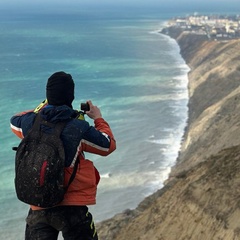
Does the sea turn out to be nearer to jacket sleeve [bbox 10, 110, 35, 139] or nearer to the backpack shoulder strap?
jacket sleeve [bbox 10, 110, 35, 139]

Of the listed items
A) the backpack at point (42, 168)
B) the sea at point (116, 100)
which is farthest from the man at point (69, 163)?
the sea at point (116, 100)

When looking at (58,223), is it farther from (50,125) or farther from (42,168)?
(50,125)

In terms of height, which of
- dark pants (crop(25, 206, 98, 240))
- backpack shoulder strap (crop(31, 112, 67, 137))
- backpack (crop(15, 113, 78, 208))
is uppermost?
backpack shoulder strap (crop(31, 112, 67, 137))

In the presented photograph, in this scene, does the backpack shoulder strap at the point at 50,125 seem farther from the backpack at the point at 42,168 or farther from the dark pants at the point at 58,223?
the dark pants at the point at 58,223

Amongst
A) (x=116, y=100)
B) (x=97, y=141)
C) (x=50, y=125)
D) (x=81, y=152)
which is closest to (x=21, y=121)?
(x=50, y=125)

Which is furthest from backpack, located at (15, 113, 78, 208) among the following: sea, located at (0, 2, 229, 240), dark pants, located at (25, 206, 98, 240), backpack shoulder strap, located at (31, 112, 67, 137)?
sea, located at (0, 2, 229, 240)

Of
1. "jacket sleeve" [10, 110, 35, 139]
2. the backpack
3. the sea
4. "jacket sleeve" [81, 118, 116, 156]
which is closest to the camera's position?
the backpack
